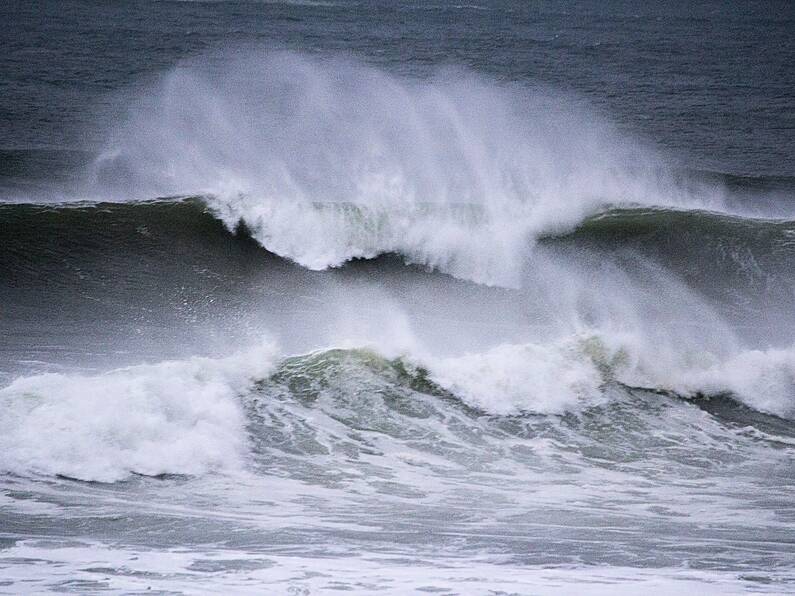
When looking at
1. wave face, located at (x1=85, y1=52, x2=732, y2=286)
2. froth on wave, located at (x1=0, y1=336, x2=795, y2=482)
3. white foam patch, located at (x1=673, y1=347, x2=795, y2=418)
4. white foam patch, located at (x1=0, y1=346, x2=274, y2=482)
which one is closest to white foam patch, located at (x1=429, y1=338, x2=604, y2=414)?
froth on wave, located at (x1=0, y1=336, x2=795, y2=482)

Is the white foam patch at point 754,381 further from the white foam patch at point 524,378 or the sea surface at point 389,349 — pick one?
the white foam patch at point 524,378

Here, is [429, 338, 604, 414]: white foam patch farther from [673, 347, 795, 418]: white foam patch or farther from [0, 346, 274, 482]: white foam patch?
[0, 346, 274, 482]: white foam patch

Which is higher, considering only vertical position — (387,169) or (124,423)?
(387,169)

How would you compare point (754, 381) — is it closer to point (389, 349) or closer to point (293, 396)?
point (389, 349)

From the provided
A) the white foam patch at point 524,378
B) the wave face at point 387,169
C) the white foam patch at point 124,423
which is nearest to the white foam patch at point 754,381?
the white foam patch at point 524,378

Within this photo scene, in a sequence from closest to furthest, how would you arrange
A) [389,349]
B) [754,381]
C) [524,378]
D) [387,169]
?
1. [524,378]
2. [389,349]
3. [754,381]
4. [387,169]

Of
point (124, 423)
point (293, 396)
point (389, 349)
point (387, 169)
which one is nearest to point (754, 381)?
point (389, 349)

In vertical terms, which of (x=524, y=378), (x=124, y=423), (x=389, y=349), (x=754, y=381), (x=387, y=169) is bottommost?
(x=124, y=423)

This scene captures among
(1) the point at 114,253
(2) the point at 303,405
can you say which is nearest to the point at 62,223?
(1) the point at 114,253
